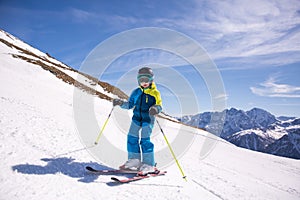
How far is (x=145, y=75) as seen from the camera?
6.22 meters

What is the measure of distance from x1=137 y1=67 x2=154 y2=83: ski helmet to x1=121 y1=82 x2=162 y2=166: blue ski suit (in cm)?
23

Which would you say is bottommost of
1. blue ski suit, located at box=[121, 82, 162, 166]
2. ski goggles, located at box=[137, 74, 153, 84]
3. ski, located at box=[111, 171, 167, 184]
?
ski, located at box=[111, 171, 167, 184]

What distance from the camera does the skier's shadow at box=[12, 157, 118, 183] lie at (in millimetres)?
4477

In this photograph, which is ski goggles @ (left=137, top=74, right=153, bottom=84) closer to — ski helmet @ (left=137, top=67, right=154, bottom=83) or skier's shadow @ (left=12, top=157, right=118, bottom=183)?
ski helmet @ (left=137, top=67, right=154, bottom=83)

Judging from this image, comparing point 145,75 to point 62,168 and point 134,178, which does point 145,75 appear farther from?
point 62,168

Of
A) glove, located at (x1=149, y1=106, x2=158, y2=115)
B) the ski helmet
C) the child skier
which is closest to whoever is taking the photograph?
glove, located at (x1=149, y1=106, x2=158, y2=115)

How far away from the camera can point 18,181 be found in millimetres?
3924

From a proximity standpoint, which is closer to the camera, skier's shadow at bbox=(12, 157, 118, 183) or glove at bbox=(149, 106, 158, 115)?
skier's shadow at bbox=(12, 157, 118, 183)

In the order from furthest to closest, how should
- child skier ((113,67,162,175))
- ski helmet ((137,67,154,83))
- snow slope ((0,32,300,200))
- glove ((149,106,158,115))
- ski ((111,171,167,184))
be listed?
ski helmet ((137,67,154,83)), child skier ((113,67,162,175)), glove ((149,106,158,115)), ski ((111,171,167,184)), snow slope ((0,32,300,200))

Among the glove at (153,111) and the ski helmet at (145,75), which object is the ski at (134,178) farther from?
the ski helmet at (145,75)

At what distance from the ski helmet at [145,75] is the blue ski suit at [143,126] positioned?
0.23 metres

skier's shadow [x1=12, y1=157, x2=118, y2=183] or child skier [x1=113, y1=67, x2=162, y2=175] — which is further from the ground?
child skier [x1=113, y1=67, x2=162, y2=175]

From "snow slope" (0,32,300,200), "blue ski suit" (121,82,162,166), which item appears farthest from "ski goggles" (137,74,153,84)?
"snow slope" (0,32,300,200)

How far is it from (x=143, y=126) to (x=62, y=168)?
2.33 meters
